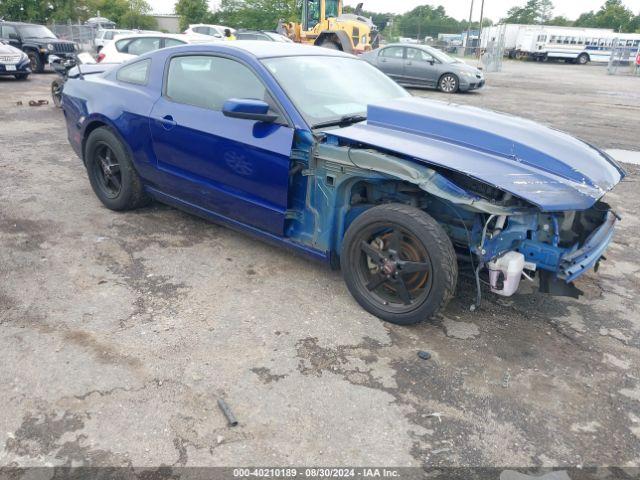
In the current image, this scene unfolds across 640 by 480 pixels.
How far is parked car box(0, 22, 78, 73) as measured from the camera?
1603 cm

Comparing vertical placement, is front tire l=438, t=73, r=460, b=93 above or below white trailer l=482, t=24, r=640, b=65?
below

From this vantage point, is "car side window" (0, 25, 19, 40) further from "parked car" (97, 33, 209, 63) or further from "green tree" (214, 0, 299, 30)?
"green tree" (214, 0, 299, 30)

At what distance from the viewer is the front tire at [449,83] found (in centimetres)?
1539

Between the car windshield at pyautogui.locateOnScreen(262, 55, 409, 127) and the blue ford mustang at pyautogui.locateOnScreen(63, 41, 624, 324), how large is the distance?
14 millimetres

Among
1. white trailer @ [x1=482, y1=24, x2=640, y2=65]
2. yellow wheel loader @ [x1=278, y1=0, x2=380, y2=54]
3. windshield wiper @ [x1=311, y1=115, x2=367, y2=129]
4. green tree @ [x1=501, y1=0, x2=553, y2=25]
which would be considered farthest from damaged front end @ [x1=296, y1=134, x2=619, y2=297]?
green tree @ [x1=501, y1=0, x2=553, y2=25]

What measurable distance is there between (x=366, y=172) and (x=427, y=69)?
13791 millimetres

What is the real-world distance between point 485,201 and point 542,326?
106cm

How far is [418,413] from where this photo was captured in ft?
8.13

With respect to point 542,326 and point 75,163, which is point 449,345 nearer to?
point 542,326

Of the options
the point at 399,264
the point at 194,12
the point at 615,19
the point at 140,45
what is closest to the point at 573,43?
the point at 194,12

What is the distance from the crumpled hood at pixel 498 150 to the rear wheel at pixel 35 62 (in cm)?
1652

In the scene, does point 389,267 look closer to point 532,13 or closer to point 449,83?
point 449,83

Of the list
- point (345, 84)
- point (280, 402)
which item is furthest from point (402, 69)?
point (280, 402)

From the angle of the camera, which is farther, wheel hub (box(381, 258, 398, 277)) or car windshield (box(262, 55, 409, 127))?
car windshield (box(262, 55, 409, 127))
